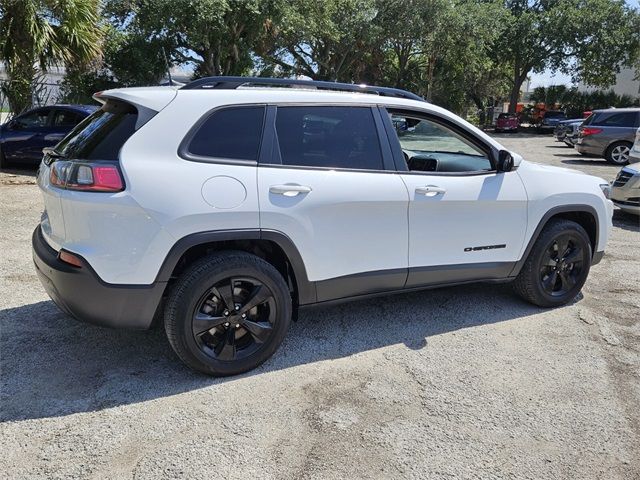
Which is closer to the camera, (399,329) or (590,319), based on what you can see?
(399,329)

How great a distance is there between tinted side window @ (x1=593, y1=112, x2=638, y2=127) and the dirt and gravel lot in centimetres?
1337

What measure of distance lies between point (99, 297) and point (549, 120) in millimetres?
37036

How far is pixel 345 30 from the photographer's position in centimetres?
2395

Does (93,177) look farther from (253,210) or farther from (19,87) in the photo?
(19,87)

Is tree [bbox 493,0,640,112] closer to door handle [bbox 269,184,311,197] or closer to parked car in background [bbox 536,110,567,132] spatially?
parked car in background [bbox 536,110,567,132]

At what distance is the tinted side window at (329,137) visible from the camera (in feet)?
11.5

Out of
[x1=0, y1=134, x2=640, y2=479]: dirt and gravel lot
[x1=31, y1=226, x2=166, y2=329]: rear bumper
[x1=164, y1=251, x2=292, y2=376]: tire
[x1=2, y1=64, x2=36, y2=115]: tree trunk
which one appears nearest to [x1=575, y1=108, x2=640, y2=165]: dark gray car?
[x1=0, y1=134, x2=640, y2=479]: dirt and gravel lot

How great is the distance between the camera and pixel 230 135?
333cm

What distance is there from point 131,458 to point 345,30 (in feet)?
77.9

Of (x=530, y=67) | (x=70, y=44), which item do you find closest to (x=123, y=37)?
(x=70, y=44)

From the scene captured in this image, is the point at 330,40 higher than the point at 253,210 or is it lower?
higher

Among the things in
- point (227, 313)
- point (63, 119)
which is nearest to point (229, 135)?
point (227, 313)

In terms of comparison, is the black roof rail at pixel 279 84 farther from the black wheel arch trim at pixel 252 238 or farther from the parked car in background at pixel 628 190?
the parked car in background at pixel 628 190

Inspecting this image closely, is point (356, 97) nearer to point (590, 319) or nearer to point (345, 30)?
point (590, 319)
